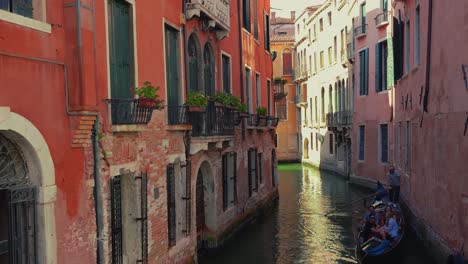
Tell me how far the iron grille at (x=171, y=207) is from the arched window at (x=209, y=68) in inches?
120

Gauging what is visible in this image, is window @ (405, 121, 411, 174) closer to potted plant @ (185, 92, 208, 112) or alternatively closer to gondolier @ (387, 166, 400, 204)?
gondolier @ (387, 166, 400, 204)

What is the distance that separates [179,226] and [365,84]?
53.8 ft

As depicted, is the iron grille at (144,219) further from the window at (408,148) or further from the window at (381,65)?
the window at (381,65)

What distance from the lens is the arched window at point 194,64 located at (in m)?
11.0

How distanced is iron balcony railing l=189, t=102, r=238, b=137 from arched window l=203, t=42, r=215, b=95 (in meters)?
0.77

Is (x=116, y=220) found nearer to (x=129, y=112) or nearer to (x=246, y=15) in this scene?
(x=129, y=112)

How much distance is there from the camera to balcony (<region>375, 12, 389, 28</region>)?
69.5 ft

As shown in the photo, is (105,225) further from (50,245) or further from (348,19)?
(348,19)

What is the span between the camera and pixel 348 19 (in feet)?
89.8

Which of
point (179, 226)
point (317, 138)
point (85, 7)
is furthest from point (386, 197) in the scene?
point (317, 138)

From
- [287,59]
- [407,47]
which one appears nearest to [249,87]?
[407,47]

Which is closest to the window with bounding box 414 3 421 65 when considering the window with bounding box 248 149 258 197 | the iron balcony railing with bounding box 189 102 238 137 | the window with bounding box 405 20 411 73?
the window with bounding box 405 20 411 73

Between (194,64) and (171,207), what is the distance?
339 cm

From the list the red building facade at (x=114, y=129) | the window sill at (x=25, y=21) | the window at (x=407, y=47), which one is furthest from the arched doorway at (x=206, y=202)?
the window at (x=407, y=47)
